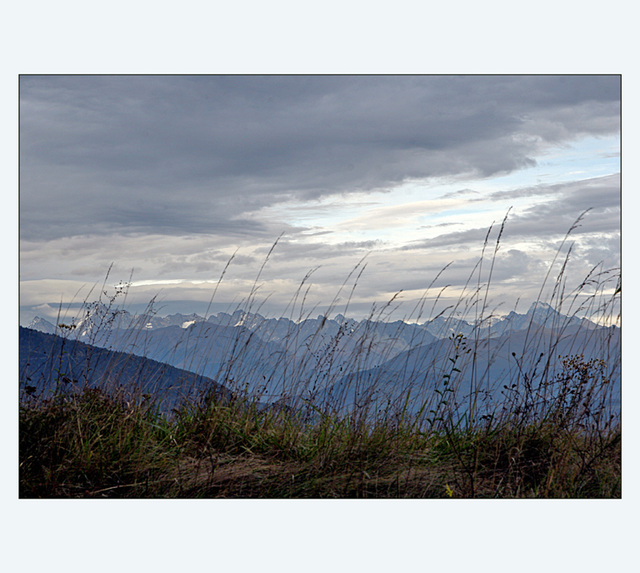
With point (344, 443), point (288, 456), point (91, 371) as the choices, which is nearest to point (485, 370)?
point (344, 443)

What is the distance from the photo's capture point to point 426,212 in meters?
2.87

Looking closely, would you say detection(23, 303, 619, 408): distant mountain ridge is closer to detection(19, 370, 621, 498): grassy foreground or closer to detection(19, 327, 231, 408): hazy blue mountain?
detection(19, 327, 231, 408): hazy blue mountain

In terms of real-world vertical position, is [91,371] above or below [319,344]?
below

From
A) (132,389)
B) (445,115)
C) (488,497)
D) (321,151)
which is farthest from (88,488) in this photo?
(445,115)

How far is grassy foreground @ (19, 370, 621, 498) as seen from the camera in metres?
Answer: 2.46

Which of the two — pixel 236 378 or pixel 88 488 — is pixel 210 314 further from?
pixel 88 488

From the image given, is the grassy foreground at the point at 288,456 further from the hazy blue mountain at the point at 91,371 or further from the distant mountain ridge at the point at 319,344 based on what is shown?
the distant mountain ridge at the point at 319,344

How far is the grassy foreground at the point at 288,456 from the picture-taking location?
8.06 ft

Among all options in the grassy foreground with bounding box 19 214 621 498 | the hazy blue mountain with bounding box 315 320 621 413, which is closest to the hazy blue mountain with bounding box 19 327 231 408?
the grassy foreground with bounding box 19 214 621 498

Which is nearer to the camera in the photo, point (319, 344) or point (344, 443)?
point (344, 443)

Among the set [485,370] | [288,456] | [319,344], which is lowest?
[288,456]

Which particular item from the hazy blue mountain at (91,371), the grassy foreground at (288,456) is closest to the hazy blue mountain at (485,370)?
the grassy foreground at (288,456)

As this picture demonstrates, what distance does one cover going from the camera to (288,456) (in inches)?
102

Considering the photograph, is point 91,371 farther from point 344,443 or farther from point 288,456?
point 344,443
